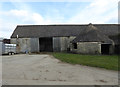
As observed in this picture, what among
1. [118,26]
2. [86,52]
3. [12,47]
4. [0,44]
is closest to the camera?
[0,44]

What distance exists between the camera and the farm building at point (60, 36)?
28078 millimetres

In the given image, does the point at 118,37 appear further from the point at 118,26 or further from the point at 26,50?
the point at 26,50

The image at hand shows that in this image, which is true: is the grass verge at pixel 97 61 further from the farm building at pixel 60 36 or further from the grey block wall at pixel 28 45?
the grey block wall at pixel 28 45

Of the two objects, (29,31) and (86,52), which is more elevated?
(29,31)

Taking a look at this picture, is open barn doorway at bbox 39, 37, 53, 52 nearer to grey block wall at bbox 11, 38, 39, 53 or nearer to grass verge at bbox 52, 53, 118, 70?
grey block wall at bbox 11, 38, 39, 53

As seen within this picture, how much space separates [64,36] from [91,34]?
31.5 ft

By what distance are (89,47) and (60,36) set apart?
427 inches

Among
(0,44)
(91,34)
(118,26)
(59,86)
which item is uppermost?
(118,26)

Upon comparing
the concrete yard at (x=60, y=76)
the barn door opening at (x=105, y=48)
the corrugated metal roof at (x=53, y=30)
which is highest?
the corrugated metal roof at (x=53, y=30)

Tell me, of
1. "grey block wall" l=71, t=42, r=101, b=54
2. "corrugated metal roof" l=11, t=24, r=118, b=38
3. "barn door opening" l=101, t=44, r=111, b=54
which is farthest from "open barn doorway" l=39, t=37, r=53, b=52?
"barn door opening" l=101, t=44, r=111, b=54

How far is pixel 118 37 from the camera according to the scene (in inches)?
1160

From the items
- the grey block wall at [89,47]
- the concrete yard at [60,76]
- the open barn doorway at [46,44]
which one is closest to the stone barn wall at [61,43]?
the open barn doorway at [46,44]

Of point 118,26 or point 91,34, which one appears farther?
point 118,26

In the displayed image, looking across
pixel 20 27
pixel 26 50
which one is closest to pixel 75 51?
pixel 26 50
